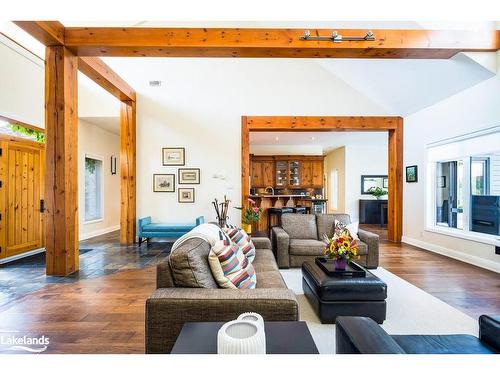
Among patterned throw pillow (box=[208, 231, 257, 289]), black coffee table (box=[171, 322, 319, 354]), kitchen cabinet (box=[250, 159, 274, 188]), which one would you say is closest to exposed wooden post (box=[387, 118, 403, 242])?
kitchen cabinet (box=[250, 159, 274, 188])

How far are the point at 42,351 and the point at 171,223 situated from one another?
3951mm

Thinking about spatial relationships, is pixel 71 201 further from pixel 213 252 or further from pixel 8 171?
pixel 213 252

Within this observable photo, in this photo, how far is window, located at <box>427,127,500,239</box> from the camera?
3.86 m

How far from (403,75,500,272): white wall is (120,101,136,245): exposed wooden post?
6.06 m

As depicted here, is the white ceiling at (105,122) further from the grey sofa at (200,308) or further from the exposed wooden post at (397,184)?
the exposed wooden post at (397,184)

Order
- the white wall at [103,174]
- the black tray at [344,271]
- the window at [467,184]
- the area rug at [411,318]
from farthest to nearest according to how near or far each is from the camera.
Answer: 1. the white wall at [103,174]
2. the window at [467,184]
3. the black tray at [344,271]
4. the area rug at [411,318]

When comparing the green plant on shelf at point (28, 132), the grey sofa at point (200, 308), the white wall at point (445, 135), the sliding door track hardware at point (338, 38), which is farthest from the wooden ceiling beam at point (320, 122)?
the grey sofa at point (200, 308)

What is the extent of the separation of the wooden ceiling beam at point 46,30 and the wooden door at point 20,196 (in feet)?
6.52

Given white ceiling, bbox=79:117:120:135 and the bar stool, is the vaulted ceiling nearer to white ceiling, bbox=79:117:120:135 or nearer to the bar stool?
white ceiling, bbox=79:117:120:135

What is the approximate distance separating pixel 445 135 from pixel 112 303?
569cm

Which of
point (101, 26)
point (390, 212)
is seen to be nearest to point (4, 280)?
point (101, 26)

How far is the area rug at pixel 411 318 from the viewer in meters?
2.06

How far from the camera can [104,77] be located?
4.47 m

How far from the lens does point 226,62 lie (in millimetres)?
Answer: 5781
